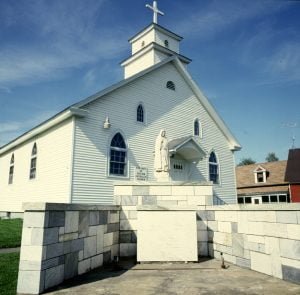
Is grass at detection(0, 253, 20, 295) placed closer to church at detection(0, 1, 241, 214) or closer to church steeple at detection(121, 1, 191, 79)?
church at detection(0, 1, 241, 214)

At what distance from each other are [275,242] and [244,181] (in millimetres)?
31054

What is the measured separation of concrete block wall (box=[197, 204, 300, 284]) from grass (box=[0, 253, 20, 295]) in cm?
461

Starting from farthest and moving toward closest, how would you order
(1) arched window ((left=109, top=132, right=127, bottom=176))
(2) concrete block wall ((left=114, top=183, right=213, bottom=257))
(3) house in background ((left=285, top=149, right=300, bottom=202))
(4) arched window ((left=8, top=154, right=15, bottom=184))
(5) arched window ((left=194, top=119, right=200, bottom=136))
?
(3) house in background ((left=285, top=149, right=300, bottom=202)) → (4) arched window ((left=8, top=154, right=15, bottom=184)) → (5) arched window ((left=194, top=119, right=200, bottom=136)) → (1) arched window ((left=109, top=132, right=127, bottom=176)) → (2) concrete block wall ((left=114, top=183, right=213, bottom=257))

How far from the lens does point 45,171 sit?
636 inches

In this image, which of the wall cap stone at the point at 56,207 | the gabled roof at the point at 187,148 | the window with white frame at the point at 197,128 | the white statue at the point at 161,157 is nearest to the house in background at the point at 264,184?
the window with white frame at the point at 197,128

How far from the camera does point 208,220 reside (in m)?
8.44

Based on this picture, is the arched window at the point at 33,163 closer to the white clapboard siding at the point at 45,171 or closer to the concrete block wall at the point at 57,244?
the white clapboard siding at the point at 45,171

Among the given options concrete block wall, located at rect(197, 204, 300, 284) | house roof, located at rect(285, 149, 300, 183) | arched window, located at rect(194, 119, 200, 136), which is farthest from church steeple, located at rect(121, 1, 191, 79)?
concrete block wall, located at rect(197, 204, 300, 284)

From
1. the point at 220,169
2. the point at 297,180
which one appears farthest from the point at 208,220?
the point at 297,180

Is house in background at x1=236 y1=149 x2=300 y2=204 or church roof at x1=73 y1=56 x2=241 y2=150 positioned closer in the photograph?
church roof at x1=73 y1=56 x2=241 y2=150

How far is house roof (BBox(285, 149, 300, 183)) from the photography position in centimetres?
3025

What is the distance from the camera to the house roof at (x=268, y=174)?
3334cm

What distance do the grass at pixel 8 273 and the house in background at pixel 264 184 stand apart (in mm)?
28898

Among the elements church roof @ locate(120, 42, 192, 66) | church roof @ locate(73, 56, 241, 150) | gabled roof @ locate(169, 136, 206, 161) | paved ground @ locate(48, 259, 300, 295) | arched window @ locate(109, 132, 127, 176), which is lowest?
paved ground @ locate(48, 259, 300, 295)
